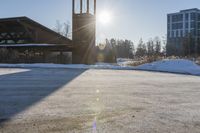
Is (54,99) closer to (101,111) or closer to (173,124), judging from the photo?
(101,111)

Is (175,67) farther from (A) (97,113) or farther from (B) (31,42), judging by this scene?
(A) (97,113)

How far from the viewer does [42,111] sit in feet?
20.6

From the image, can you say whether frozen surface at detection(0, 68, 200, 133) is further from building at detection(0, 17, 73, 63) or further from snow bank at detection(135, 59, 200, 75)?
building at detection(0, 17, 73, 63)

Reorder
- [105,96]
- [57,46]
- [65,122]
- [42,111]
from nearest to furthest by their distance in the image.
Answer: [65,122], [42,111], [105,96], [57,46]

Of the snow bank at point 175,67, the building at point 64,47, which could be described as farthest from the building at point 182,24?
the snow bank at point 175,67

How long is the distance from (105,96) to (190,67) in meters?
15.2

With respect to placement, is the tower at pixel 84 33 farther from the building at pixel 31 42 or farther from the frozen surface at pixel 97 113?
the frozen surface at pixel 97 113

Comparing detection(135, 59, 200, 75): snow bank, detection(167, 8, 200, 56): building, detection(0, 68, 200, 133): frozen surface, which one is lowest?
detection(0, 68, 200, 133): frozen surface

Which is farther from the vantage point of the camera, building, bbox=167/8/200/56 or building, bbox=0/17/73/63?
building, bbox=167/8/200/56

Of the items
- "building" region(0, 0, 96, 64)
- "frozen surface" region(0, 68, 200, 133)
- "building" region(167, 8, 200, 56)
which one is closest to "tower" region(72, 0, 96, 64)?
"building" region(0, 0, 96, 64)

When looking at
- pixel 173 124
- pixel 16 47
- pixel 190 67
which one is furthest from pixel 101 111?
pixel 16 47

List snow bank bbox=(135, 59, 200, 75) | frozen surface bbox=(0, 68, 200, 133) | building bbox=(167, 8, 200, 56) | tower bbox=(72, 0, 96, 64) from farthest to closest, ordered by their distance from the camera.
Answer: building bbox=(167, 8, 200, 56) < tower bbox=(72, 0, 96, 64) < snow bank bbox=(135, 59, 200, 75) < frozen surface bbox=(0, 68, 200, 133)

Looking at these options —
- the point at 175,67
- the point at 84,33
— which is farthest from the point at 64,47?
the point at 175,67

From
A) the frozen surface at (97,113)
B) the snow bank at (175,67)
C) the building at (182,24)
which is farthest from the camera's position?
the building at (182,24)
